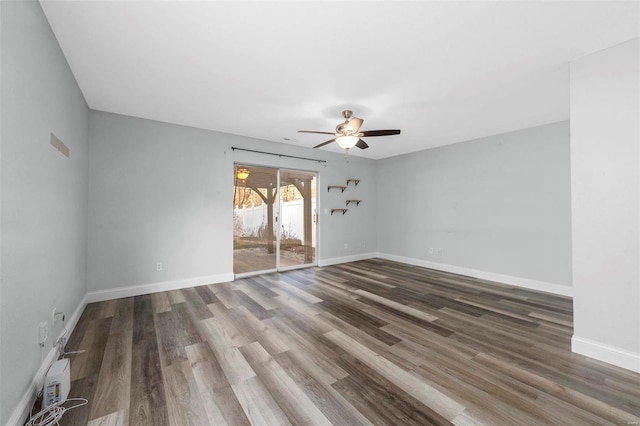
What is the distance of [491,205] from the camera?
466 centimetres

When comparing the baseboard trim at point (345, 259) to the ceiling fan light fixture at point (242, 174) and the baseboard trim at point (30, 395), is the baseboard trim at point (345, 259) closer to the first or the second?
the ceiling fan light fixture at point (242, 174)

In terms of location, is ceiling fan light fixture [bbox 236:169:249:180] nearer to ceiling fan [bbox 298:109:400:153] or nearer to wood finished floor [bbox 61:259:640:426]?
ceiling fan [bbox 298:109:400:153]

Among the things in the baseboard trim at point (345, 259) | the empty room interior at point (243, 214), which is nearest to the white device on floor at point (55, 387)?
the empty room interior at point (243, 214)

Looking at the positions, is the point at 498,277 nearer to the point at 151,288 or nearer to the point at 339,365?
the point at 339,365

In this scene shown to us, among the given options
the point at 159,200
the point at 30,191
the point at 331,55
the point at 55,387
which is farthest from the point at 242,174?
the point at 55,387

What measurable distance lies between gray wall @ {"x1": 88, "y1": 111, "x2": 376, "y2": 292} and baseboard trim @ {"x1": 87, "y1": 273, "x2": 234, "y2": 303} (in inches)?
1.7

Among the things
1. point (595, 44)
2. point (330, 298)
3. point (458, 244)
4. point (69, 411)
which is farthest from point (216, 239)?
point (595, 44)

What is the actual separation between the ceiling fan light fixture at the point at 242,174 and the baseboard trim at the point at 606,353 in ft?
15.7

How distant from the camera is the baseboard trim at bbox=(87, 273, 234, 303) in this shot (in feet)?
11.4

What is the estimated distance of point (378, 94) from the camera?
304 cm

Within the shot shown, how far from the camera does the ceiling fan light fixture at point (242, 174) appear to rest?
4.72 m

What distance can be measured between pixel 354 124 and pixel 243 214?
2.67 meters

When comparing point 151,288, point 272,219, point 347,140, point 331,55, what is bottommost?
point 151,288

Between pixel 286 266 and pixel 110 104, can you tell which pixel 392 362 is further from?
pixel 110 104
